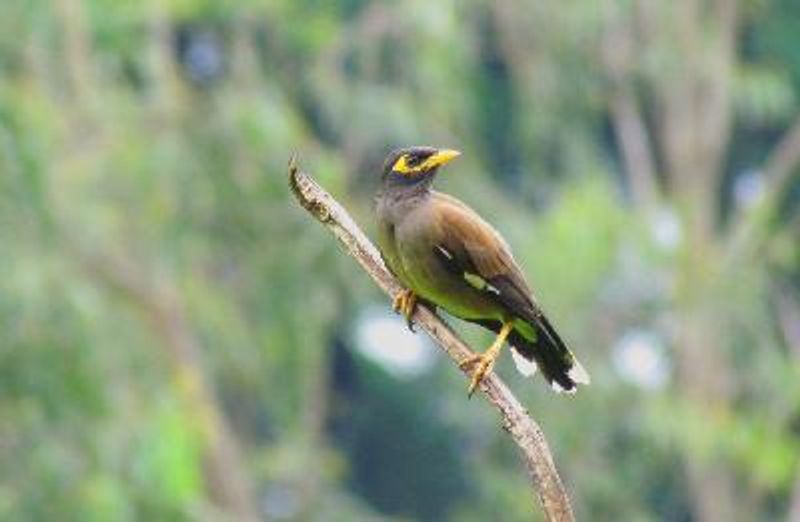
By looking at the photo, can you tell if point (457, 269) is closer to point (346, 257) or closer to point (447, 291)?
point (447, 291)

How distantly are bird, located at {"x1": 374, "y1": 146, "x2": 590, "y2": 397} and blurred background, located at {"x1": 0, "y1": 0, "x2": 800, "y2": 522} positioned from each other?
806 centimetres

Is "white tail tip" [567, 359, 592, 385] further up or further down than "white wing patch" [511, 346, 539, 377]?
further down

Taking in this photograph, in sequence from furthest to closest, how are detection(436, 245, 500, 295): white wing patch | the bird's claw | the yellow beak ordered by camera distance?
the yellow beak, detection(436, 245, 500, 295): white wing patch, the bird's claw

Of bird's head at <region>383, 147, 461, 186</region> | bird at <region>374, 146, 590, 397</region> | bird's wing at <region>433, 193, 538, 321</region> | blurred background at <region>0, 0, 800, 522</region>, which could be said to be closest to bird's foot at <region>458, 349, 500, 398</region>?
bird at <region>374, 146, 590, 397</region>

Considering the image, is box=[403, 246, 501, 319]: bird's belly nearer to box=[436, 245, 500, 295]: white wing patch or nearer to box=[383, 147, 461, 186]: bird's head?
box=[436, 245, 500, 295]: white wing patch

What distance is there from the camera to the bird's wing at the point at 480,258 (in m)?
7.39

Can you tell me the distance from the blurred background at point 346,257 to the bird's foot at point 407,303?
8.14 meters

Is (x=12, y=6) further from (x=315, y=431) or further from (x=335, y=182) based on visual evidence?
(x=315, y=431)

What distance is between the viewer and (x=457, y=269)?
7.49m

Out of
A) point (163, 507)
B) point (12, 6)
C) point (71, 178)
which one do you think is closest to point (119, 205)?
point (71, 178)

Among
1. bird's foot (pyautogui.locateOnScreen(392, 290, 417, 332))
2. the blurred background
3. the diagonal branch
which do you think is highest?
the blurred background

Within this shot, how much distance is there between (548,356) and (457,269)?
1.05 ft

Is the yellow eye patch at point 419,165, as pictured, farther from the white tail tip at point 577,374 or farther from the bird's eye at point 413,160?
the white tail tip at point 577,374

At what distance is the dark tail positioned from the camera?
24.1 feet
